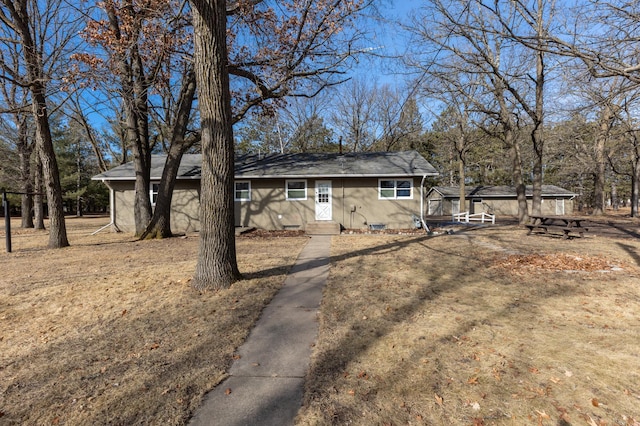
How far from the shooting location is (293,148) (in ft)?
104

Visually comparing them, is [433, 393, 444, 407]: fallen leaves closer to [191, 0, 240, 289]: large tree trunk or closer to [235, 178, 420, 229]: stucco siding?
[191, 0, 240, 289]: large tree trunk

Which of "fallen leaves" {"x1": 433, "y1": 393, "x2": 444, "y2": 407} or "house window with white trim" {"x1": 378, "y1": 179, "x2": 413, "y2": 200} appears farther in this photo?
"house window with white trim" {"x1": 378, "y1": 179, "x2": 413, "y2": 200}

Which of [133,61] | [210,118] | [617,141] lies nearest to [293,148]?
[133,61]

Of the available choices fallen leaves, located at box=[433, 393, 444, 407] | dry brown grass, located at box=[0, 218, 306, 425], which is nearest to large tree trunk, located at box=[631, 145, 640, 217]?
dry brown grass, located at box=[0, 218, 306, 425]

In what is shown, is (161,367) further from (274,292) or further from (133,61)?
(133,61)

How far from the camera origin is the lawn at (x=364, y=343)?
8.05 feet

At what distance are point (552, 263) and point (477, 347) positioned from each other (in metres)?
5.63

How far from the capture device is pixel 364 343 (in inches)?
139

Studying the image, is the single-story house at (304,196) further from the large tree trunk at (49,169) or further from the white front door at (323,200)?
the large tree trunk at (49,169)

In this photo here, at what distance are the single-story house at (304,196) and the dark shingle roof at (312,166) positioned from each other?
0.05 m

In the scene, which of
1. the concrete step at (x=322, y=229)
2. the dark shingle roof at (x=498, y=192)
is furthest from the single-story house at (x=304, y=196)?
the dark shingle roof at (x=498, y=192)

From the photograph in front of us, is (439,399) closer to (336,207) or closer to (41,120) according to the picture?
(336,207)

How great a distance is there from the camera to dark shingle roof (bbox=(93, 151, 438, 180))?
49.2 feet

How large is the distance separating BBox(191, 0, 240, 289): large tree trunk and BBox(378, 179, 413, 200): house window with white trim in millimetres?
10765
